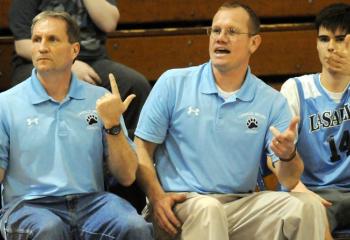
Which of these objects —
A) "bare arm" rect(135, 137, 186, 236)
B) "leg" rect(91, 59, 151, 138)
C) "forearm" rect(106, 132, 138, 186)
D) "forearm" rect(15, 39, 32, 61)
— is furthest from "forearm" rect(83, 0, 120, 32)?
"forearm" rect(106, 132, 138, 186)

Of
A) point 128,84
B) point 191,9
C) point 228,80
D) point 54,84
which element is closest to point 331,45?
point 228,80

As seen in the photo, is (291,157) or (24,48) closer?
(291,157)

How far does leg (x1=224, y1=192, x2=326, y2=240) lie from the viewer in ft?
9.20

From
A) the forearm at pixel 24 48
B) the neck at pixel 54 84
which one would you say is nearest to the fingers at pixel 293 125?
the neck at pixel 54 84

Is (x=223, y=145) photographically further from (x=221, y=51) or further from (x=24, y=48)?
(x=24, y=48)

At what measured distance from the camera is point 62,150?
2.89 m

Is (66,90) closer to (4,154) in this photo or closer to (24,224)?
(4,154)

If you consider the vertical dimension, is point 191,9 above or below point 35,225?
above

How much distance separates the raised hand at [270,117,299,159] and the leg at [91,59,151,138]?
0.99 metres

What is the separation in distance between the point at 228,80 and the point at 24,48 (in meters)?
1.07

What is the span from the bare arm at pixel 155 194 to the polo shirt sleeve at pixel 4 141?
1.67 feet

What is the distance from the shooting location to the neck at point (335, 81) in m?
3.35

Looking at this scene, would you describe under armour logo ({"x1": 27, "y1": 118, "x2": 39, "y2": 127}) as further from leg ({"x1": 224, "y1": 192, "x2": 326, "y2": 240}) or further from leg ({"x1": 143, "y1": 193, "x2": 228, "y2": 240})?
leg ({"x1": 224, "y1": 192, "x2": 326, "y2": 240})

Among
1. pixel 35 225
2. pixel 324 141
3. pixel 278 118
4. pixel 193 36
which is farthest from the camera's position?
pixel 193 36
